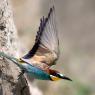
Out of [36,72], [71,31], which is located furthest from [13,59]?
[71,31]

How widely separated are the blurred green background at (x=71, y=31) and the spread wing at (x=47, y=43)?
333cm

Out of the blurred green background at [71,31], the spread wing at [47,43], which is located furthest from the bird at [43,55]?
the blurred green background at [71,31]

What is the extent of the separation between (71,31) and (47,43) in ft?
13.8

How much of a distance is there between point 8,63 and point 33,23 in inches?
164

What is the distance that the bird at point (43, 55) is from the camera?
1801 millimetres

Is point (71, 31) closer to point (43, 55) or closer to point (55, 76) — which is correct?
point (43, 55)

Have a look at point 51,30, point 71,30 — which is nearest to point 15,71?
point 51,30

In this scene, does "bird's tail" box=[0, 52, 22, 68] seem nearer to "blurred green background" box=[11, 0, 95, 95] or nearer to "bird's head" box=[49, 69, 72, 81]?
"bird's head" box=[49, 69, 72, 81]

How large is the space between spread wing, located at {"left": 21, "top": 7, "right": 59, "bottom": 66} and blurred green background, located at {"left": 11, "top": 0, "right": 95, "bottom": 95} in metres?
3.33

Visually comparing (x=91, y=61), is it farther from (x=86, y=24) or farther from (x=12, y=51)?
(x=12, y=51)

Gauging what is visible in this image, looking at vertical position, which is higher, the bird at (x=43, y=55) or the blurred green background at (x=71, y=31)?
the bird at (x=43, y=55)

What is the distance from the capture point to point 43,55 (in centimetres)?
192

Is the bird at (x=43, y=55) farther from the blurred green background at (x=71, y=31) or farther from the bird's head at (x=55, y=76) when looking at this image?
the blurred green background at (x=71, y=31)

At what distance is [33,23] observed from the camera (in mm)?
6059
